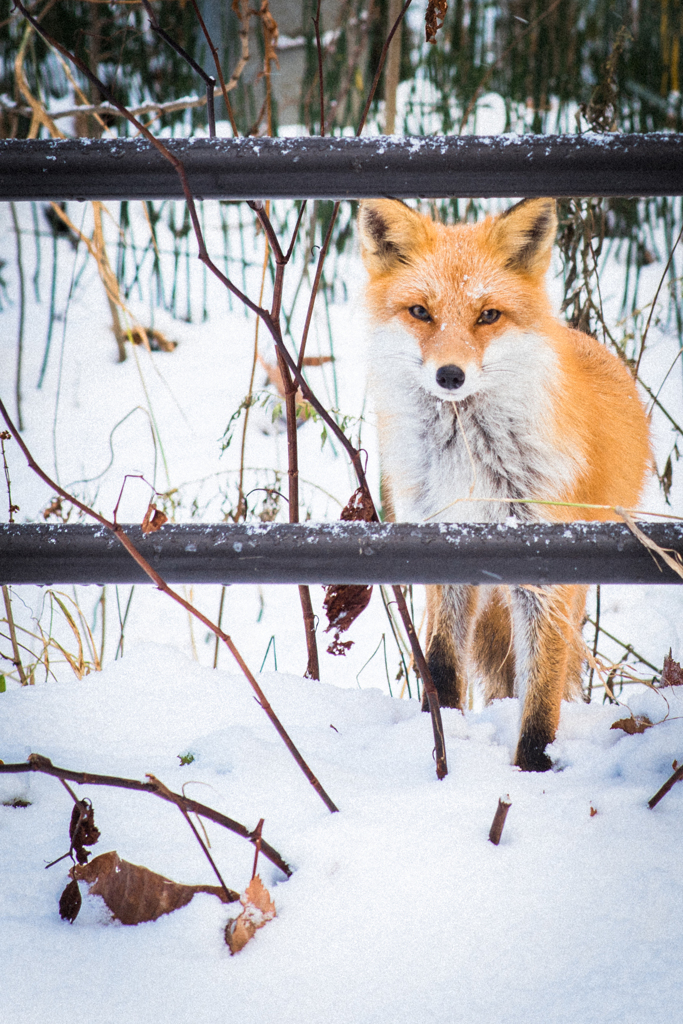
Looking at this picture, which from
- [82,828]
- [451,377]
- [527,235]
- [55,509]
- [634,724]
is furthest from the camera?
[55,509]

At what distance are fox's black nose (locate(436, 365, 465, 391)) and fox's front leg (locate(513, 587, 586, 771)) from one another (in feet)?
1.56

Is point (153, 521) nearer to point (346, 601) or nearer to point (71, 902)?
point (346, 601)

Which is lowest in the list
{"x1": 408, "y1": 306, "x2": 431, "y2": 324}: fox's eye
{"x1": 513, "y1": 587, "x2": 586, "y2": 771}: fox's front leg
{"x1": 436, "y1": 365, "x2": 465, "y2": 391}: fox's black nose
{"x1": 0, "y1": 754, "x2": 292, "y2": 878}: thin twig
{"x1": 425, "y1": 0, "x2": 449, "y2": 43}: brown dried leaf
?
{"x1": 513, "y1": 587, "x2": 586, "y2": 771}: fox's front leg

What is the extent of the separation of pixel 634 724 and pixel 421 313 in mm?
1054

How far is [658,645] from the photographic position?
101 inches

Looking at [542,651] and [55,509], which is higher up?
[55,509]

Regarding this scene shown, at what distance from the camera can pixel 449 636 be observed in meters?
1.87

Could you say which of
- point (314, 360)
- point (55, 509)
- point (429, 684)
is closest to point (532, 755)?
point (429, 684)

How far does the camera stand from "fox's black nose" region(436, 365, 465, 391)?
5.31ft

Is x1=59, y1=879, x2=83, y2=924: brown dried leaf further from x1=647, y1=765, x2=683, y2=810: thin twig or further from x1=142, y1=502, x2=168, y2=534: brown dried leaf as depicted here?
x1=647, y1=765, x2=683, y2=810: thin twig

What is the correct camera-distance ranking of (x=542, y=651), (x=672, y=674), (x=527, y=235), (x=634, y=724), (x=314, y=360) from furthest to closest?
1. (x=314, y=360)
2. (x=527, y=235)
3. (x=542, y=651)
4. (x=672, y=674)
5. (x=634, y=724)

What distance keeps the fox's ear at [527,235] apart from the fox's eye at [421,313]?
251 mm

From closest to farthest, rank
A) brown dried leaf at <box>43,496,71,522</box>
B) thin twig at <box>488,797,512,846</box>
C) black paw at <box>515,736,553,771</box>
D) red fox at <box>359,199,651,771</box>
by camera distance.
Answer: thin twig at <box>488,797,512,846</box> → black paw at <box>515,736,553,771</box> → red fox at <box>359,199,651,771</box> → brown dried leaf at <box>43,496,71,522</box>

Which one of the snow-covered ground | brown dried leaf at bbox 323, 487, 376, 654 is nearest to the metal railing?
brown dried leaf at bbox 323, 487, 376, 654
